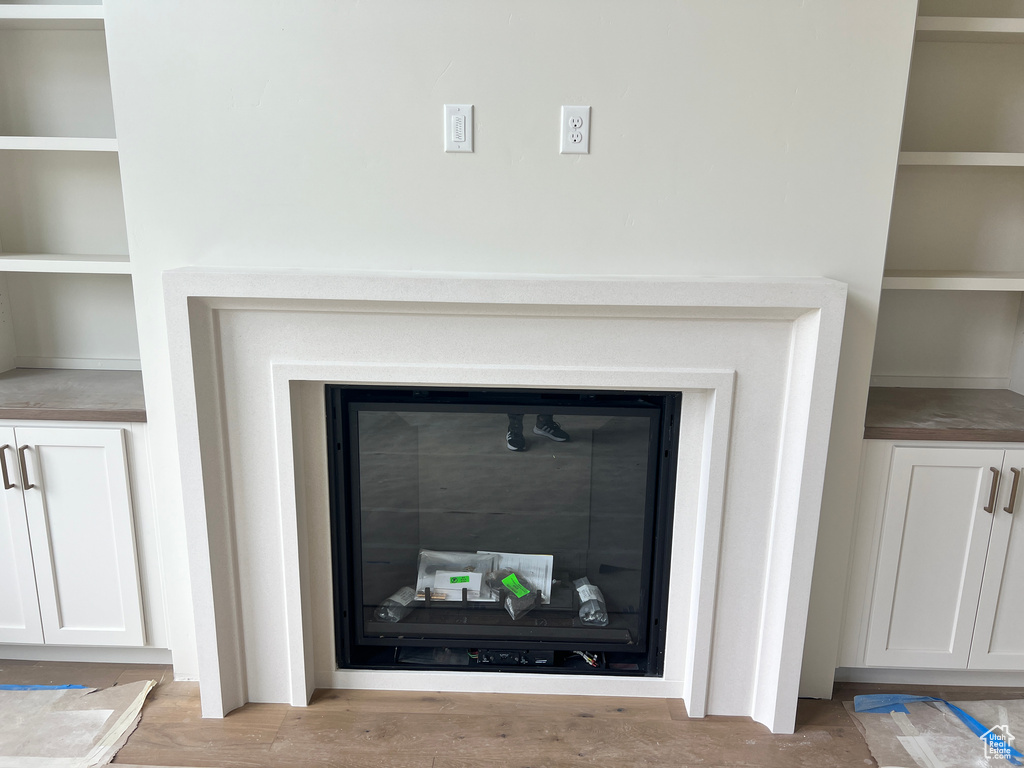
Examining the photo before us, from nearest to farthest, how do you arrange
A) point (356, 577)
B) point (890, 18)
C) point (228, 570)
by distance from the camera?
point (890, 18) < point (228, 570) < point (356, 577)

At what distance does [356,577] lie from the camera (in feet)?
6.52

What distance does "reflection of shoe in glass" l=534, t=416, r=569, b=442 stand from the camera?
186 centimetres

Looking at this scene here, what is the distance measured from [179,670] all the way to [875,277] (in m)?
2.22

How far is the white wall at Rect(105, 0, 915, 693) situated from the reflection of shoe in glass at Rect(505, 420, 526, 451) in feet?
1.42

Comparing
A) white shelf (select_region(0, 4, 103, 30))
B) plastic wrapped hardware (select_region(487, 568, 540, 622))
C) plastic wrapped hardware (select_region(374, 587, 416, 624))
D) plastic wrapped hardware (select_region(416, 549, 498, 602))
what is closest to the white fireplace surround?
plastic wrapped hardware (select_region(374, 587, 416, 624))

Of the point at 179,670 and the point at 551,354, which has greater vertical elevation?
the point at 551,354

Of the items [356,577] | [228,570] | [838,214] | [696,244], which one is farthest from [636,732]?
[838,214]

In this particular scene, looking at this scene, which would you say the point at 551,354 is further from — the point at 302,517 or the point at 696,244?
the point at 302,517

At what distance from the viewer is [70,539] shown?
1.94 m

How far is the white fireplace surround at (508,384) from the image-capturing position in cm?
163

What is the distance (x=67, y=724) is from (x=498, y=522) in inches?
50.7

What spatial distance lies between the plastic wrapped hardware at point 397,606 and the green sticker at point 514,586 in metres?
0.28

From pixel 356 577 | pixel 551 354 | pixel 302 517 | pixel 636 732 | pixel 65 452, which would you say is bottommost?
pixel 636 732

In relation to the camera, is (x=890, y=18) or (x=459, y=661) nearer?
(x=890, y=18)
